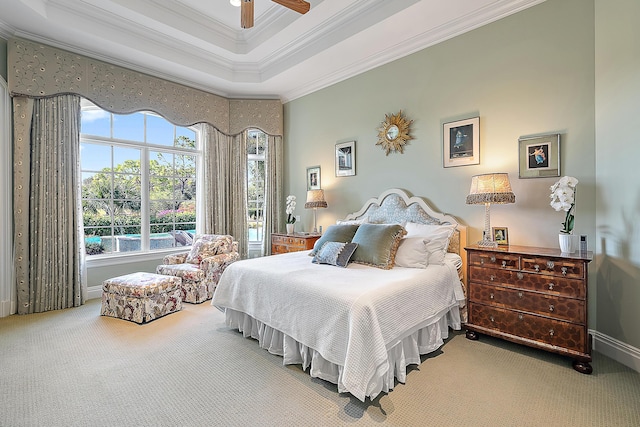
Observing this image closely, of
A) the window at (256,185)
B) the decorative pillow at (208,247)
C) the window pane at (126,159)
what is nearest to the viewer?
the decorative pillow at (208,247)

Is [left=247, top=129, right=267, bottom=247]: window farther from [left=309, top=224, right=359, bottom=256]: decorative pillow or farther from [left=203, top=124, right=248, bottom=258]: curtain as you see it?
[left=309, top=224, right=359, bottom=256]: decorative pillow

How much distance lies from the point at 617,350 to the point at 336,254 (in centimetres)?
238

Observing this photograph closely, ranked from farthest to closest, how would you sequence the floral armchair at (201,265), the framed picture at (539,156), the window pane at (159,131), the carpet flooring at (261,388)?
the window pane at (159,131), the floral armchair at (201,265), the framed picture at (539,156), the carpet flooring at (261,388)

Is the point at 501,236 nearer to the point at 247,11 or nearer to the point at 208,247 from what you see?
the point at 247,11

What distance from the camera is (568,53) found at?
9.12 feet

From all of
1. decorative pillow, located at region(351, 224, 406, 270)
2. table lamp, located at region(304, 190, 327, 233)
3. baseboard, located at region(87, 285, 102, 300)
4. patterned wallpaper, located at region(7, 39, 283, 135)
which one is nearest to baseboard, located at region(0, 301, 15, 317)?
baseboard, located at region(87, 285, 102, 300)

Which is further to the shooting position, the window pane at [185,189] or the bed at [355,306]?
the window pane at [185,189]

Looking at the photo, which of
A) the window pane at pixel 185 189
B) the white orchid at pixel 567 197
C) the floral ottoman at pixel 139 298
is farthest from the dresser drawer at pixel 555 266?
the window pane at pixel 185 189

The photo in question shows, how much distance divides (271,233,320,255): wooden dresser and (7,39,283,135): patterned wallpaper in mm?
1961

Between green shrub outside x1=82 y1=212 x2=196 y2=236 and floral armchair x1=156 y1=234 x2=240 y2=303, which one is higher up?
green shrub outside x1=82 y1=212 x2=196 y2=236

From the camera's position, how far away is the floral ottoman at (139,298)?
11.2 ft

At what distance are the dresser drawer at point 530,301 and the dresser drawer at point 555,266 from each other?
0.18 m

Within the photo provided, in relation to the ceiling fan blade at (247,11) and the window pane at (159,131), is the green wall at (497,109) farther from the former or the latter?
the window pane at (159,131)

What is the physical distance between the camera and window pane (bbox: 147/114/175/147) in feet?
16.1
